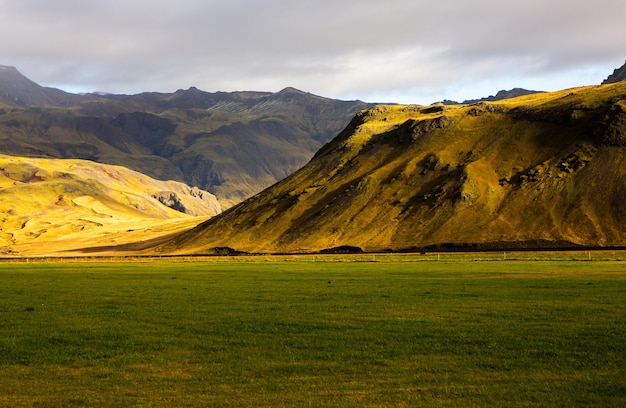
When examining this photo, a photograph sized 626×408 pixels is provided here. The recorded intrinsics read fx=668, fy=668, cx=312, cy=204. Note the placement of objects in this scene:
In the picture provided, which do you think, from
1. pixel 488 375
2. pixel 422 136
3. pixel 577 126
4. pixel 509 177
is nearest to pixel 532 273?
pixel 488 375

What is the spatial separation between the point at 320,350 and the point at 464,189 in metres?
128

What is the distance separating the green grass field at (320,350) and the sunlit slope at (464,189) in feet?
309

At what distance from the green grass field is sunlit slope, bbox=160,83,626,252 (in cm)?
9415

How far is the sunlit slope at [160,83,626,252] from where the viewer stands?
432 ft

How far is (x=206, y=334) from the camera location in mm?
27172

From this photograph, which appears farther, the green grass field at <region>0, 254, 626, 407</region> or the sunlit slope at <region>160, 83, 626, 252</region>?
the sunlit slope at <region>160, 83, 626, 252</region>

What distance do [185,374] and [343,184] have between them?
5941 inches

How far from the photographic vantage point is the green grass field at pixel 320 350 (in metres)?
17.7

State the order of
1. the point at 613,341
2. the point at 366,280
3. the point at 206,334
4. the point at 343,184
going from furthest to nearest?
the point at 343,184 < the point at 366,280 < the point at 206,334 < the point at 613,341

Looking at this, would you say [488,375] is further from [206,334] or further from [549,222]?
[549,222]

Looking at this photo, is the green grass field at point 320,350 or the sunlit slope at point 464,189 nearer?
the green grass field at point 320,350

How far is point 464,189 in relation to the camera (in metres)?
146

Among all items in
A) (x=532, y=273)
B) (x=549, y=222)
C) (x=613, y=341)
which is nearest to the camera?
(x=613, y=341)

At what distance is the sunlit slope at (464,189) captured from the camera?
132 m
